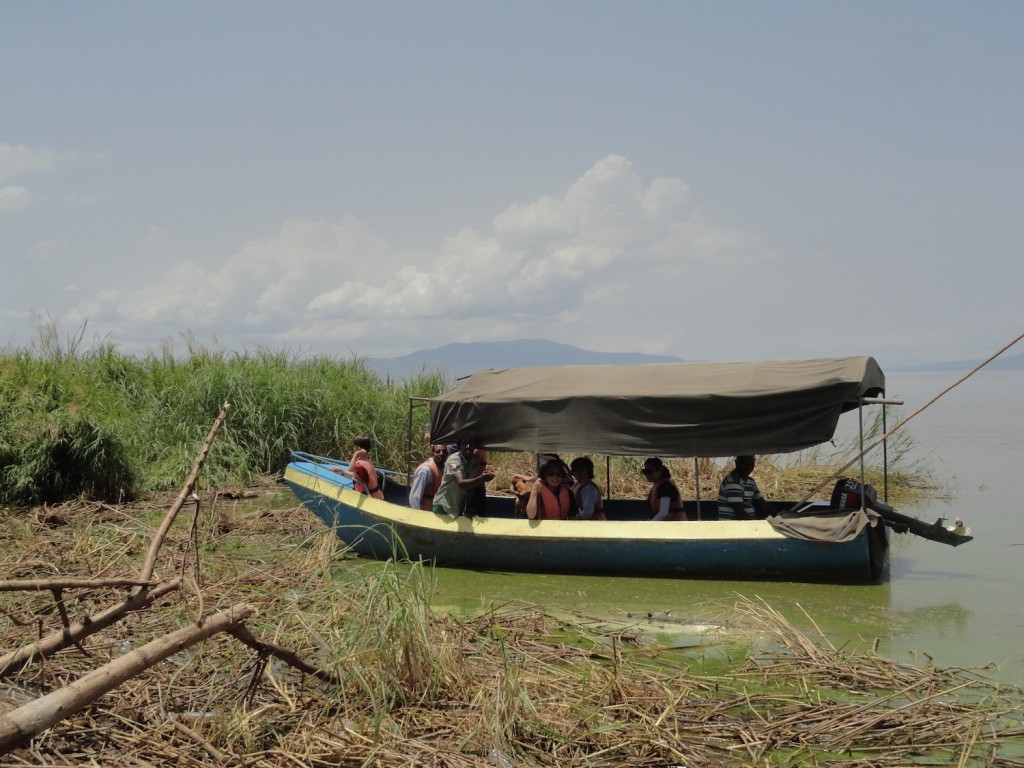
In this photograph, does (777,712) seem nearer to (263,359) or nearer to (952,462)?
(263,359)

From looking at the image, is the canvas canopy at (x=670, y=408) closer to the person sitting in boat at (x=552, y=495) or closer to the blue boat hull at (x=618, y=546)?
the person sitting in boat at (x=552, y=495)

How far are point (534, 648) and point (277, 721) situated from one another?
2.04 meters

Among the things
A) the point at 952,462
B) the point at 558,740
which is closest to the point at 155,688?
the point at 558,740

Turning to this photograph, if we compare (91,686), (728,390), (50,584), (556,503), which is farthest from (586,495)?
(91,686)

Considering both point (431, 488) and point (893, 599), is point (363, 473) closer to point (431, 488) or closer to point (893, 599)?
point (431, 488)

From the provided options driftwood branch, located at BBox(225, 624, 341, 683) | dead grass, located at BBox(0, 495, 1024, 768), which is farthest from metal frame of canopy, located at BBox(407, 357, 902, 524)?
driftwood branch, located at BBox(225, 624, 341, 683)

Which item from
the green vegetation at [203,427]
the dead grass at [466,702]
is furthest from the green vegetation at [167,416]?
the dead grass at [466,702]

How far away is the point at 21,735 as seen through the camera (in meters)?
3.62

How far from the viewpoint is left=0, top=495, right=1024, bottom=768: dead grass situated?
4.50 metres

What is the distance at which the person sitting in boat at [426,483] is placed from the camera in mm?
10312

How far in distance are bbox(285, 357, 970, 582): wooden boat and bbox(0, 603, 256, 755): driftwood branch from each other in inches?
155

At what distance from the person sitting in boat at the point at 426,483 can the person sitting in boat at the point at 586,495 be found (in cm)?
151

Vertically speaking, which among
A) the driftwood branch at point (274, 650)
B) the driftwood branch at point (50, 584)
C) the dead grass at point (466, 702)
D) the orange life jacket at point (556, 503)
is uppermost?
the driftwood branch at point (50, 584)

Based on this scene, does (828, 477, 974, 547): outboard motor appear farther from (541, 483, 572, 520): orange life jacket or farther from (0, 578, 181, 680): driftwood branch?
(0, 578, 181, 680): driftwood branch
